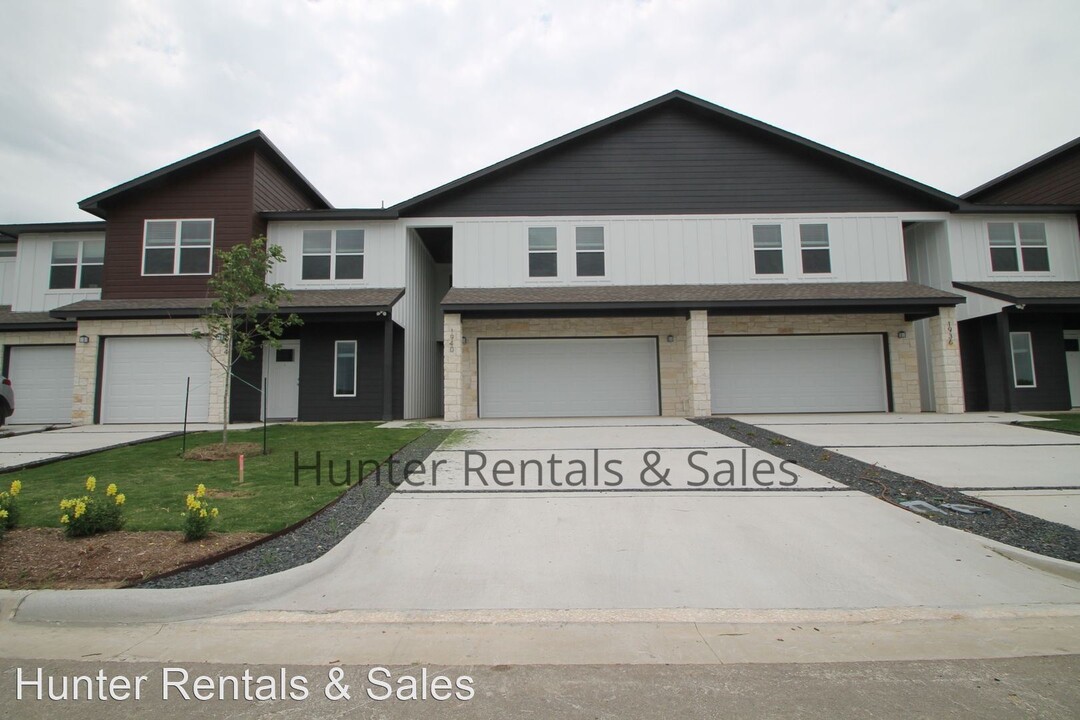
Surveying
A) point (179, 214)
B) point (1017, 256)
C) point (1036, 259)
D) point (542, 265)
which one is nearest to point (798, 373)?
point (1017, 256)

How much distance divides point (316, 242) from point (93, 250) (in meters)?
6.93

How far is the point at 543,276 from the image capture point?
53.2 feet

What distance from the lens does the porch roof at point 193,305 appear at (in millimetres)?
13938

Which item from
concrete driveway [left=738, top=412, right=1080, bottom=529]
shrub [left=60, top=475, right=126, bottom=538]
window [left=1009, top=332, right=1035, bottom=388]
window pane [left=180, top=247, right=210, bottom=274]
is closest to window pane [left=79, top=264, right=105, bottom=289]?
window pane [left=180, top=247, right=210, bottom=274]

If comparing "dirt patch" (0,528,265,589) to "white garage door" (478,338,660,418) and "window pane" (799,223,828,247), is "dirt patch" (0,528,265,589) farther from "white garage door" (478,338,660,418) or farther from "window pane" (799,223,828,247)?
"window pane" (799,223,828,247)

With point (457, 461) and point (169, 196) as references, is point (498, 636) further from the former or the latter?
point (169, 196)

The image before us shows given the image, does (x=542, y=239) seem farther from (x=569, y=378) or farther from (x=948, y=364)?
(x=948, y=364)

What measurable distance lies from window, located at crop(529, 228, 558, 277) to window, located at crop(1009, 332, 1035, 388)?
42.8 ft

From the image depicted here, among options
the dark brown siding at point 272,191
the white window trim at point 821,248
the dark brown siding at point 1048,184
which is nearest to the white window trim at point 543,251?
the white window trim at point 821,248

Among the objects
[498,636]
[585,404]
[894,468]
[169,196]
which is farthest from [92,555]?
[169,196]

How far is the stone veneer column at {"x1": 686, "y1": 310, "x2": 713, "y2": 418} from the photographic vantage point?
14.6 meters

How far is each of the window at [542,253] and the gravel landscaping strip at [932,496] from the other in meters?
7.87

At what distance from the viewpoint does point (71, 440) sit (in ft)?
36.8

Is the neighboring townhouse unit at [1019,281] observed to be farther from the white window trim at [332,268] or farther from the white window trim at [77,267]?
the white window trim at [77,267]
